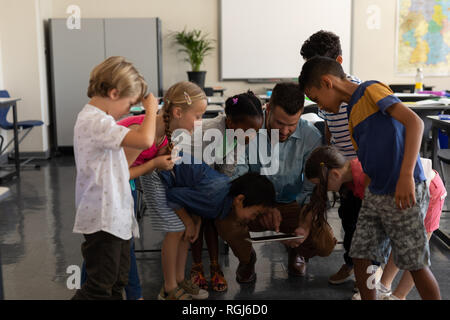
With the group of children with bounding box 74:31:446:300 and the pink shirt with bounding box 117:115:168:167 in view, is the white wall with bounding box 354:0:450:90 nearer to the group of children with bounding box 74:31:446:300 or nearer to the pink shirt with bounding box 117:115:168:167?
the group of children with bounding box 74:31:446:300

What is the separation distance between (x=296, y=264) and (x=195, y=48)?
4.92m

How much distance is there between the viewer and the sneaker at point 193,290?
7.25ft

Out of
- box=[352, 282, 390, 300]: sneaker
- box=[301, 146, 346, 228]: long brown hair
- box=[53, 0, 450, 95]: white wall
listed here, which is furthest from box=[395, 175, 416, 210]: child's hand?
box=[53, 0, 450, 95]: white wall

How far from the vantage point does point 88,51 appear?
21.4 feet

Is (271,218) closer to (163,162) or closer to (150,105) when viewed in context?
(163,162)

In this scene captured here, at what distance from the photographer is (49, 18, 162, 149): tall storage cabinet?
6477mm

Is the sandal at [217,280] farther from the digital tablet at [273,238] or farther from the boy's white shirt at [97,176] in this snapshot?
the boy's white shirt at [97,176]

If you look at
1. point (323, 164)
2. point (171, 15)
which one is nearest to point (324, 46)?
point (323, 164)

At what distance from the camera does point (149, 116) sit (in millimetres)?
1675

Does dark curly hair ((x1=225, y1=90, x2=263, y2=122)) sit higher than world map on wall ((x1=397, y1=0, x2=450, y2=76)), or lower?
lower

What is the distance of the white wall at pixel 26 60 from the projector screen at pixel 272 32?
2.50 metres

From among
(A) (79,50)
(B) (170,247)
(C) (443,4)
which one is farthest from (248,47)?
(B) (170,247)

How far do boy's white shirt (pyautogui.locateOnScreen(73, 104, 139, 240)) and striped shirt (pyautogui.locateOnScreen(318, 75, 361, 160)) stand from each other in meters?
1.12
